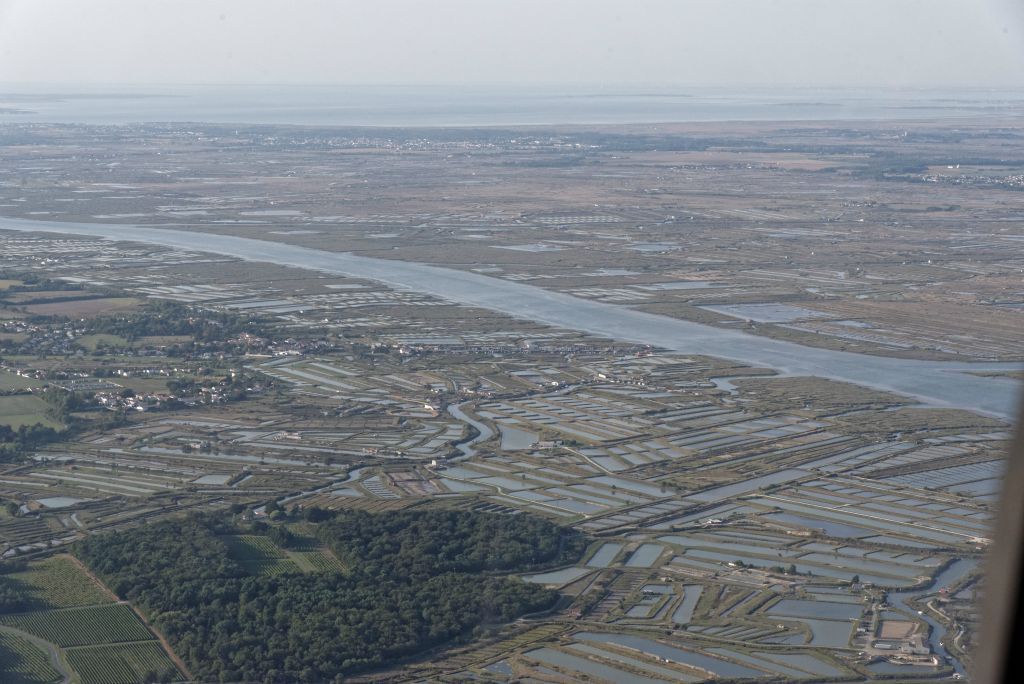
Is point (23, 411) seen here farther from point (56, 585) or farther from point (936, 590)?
point (936, 590)

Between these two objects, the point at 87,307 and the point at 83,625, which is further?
the point at 87,307

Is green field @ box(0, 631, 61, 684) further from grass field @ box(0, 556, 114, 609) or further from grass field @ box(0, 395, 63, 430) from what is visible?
grass field @ box(0, 395, 63, 430)

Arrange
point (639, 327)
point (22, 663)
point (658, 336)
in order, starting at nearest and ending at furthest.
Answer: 1. point (22, 663)
2. point (658, 336)
3. point (639, 327)

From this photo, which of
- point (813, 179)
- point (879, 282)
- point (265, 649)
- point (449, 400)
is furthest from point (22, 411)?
point (813, 179)

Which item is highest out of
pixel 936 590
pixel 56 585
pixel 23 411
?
pixel 936 590

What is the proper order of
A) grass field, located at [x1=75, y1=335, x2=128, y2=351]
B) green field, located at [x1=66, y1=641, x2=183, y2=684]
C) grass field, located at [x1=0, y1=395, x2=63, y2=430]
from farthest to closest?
1. grass field, located at [x1=75, y1=335, x2=128, y2=351]
2. grass field, located at [x1=0, y1=395, x2=63, y2=430]
3. green field, located at [x1=66, y1=641, x2=183, y2=684]

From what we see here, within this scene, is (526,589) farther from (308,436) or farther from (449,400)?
(449,400)

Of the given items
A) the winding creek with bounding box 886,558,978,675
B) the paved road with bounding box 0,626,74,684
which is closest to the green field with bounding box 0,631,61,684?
the paved road with bounding box 0,626,74,684

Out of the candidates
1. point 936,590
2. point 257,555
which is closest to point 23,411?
point 257,555

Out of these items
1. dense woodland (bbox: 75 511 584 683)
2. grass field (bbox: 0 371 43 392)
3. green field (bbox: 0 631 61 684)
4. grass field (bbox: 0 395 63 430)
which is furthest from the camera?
grass field (bbox: 0 371 43 392)
